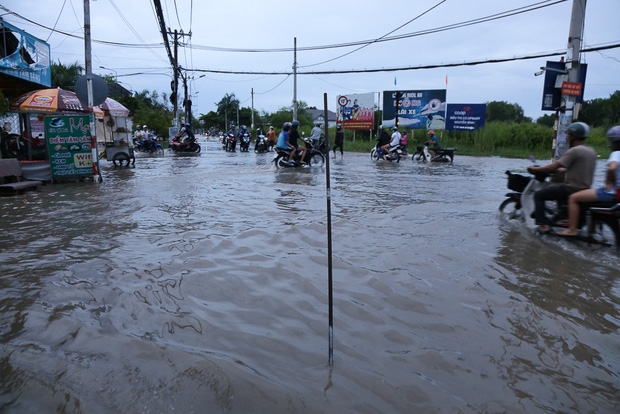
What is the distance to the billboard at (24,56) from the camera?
13477 mm

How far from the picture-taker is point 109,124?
24953mm

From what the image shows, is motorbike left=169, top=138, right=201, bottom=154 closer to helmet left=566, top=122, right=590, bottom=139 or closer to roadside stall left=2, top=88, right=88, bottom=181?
roadside stall left=2, top=88, right=88, bottom=181

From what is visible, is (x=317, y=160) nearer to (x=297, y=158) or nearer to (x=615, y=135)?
(x=297, y=158)

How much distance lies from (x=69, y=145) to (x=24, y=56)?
6.52 m

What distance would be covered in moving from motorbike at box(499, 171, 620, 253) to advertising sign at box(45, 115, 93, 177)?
1001 centimetres

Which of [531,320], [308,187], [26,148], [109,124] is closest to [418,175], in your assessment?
[308,187]

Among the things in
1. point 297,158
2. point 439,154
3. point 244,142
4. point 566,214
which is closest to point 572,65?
point 566,214

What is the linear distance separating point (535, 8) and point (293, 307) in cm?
1481

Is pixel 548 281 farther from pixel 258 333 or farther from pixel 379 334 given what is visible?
pixel 258 333

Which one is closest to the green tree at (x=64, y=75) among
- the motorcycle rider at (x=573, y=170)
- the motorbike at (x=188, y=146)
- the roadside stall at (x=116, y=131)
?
the roadside stall at (x=116, y=131)

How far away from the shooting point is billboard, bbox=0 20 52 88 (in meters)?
13.5

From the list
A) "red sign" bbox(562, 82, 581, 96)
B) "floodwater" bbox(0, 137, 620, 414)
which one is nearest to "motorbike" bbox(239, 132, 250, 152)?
"red sign" bbox(562, 82, 581, 96)

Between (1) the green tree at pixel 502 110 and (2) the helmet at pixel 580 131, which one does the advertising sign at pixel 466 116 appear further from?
(1) the green tree at pixel 502 110

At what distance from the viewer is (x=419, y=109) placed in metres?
32.6
